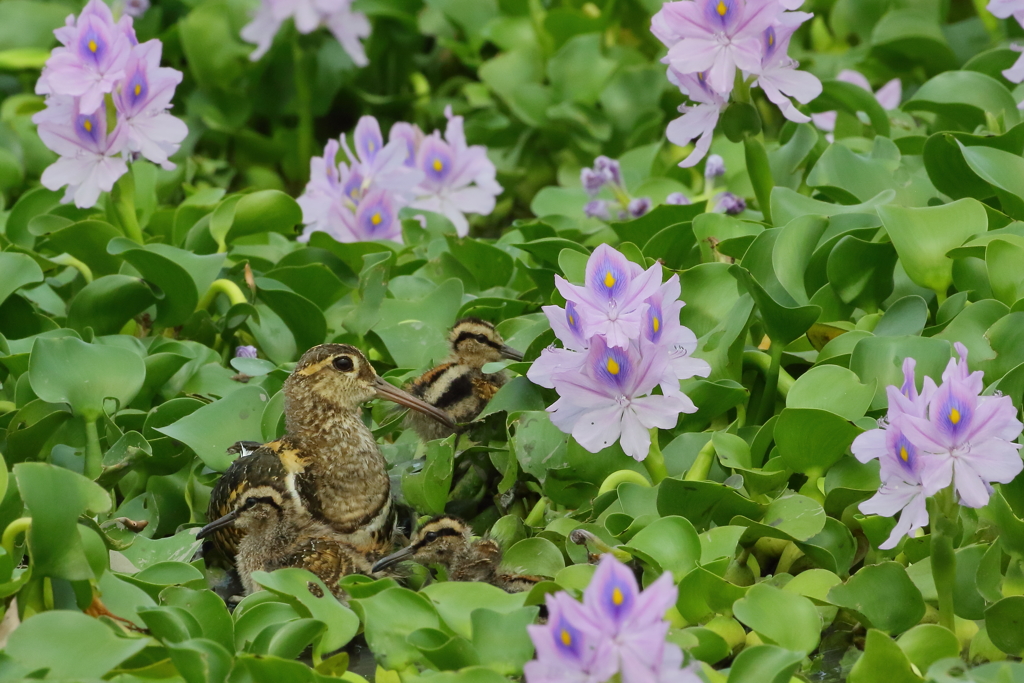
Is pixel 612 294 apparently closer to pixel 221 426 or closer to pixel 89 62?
pixel 221 426

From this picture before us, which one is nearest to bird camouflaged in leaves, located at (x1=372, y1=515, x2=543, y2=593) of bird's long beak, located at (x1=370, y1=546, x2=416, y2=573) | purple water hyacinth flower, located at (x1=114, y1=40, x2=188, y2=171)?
bird's long beak, located at (x1=370, y1=546, x2=416, y2=573)

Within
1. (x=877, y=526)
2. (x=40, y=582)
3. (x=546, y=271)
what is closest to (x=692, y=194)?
(x=546, y=271)

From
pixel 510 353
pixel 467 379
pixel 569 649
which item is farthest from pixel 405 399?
pixel 569 649

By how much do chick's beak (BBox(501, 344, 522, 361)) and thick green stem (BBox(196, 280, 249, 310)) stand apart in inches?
28.1

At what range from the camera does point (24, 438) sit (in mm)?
2562

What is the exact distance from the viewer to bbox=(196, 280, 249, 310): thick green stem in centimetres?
309

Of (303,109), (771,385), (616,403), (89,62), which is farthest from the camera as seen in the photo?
(303,109)

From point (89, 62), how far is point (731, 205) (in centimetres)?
165

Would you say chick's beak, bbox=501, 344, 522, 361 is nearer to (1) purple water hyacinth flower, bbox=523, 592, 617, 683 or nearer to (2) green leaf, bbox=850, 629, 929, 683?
(2) green leaf, bbox=850, 629, 929, 683

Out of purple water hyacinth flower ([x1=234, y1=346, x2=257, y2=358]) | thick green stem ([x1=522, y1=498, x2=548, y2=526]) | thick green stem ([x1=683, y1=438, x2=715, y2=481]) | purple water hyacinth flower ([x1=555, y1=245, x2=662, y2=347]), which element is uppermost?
purple water hyacinth flower ([x1=555, y1=245, x2=662, y2=347])

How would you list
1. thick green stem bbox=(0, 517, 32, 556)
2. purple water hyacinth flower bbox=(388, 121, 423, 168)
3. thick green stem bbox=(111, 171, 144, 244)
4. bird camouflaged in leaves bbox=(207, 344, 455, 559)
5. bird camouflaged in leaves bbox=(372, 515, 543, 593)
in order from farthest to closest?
purple water hyacinth flower bbox=(388, 121, 423, 168)
thick green stem bbox=(111, 171, 144, 244)
bird camouflaged in leaves bbox=(207, 344, 455, 559)
bird camouflaged in leaves bbox=(372, 515, 543, 593)
thick green stem bbox=(0, 517, 32, 556)

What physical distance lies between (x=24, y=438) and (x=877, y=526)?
1708 mm

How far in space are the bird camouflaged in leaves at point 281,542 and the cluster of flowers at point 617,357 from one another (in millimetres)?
565

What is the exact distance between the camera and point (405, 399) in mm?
2748
